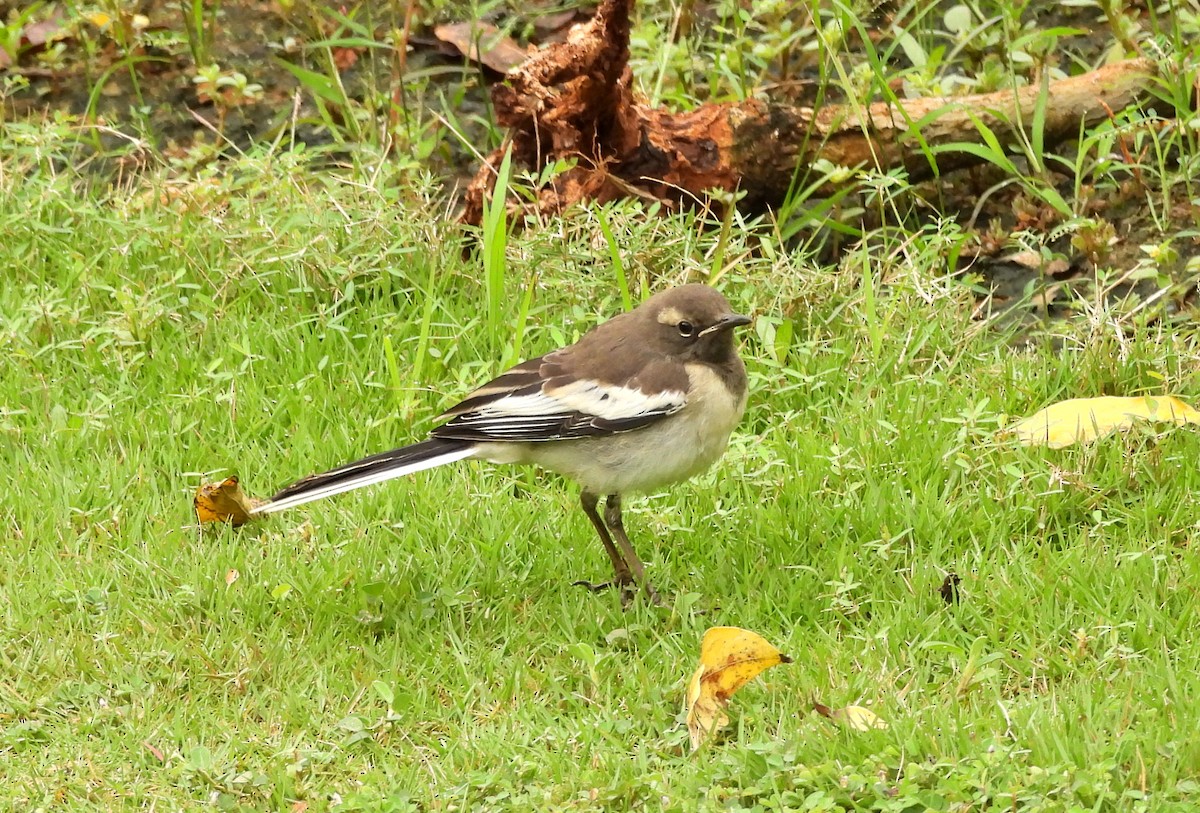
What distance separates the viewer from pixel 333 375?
7156mm

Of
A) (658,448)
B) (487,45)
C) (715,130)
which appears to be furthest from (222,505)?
(487,45)

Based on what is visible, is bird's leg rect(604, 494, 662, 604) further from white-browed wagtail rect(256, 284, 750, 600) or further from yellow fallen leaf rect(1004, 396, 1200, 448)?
yellow fallen leaf rect(1004, 396, 1200, 448)

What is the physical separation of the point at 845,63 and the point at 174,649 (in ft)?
18.9

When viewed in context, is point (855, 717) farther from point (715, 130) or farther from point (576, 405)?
point (715, 130)

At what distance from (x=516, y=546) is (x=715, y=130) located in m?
2.96

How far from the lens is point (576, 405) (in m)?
5.79

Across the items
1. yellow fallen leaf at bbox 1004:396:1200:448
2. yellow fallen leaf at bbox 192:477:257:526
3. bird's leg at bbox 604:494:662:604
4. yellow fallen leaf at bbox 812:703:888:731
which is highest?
yellow fallen leaf at bbox 1004:396:1200:448

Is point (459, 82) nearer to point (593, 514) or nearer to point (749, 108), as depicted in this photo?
point (749, 108)

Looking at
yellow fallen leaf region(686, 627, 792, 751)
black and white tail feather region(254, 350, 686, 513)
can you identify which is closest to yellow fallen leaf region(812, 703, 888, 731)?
yellow fallen leaf region(686, 627, 792, 751)

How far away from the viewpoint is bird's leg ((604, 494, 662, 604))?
575 centimetres

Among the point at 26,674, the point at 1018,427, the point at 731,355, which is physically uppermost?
the point at 731,355

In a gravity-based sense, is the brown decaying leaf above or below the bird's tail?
above

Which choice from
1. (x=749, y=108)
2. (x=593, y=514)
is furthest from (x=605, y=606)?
(x=749, y=108)

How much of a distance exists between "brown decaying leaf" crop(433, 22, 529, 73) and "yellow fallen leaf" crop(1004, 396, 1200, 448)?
14.0 feet
